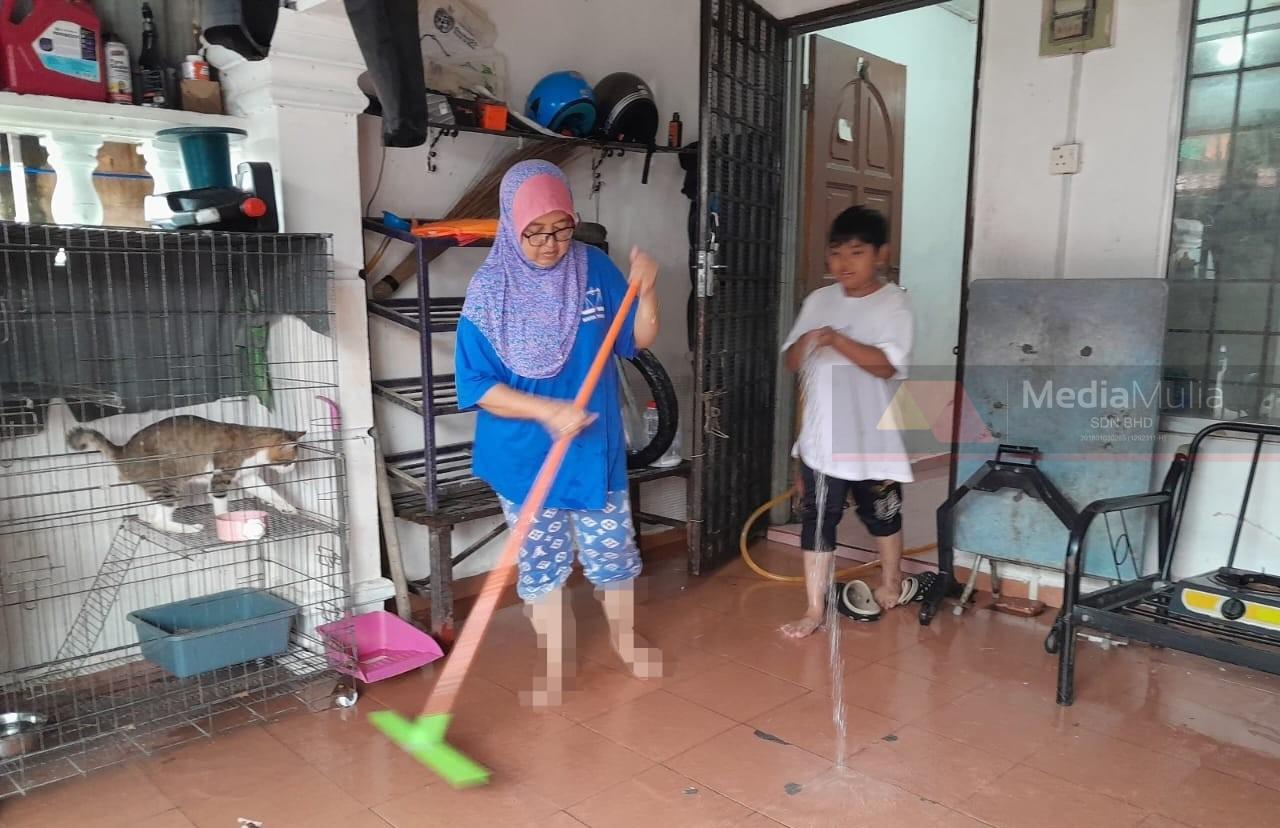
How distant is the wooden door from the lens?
396 cm

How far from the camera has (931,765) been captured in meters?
2.04

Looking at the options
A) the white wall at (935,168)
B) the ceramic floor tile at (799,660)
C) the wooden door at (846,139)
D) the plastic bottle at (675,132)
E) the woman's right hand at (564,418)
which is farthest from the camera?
the white wall at (935,168)

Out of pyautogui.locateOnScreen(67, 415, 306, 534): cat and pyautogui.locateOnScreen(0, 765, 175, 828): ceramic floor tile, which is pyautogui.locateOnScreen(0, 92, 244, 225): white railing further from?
pyautogui.locateOnScreen(0, 765, 175, 828): ceramic floor tile

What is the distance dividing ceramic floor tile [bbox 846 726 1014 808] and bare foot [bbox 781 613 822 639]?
625 mm

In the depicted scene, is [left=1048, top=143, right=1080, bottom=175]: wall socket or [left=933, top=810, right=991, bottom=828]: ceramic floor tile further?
[left=1048, top=143, right=1080, bottom=175]: wall socket

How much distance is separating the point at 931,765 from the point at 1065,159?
6.49 ft

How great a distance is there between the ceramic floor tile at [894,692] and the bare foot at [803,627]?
0.86 feet

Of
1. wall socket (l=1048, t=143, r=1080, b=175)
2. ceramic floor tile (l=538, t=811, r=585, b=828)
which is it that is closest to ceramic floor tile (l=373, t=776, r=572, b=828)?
ceramic floor tile (l=538, t=811, r=585, b=828)

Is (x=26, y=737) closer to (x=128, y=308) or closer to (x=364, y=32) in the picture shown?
(x=128, y=308)

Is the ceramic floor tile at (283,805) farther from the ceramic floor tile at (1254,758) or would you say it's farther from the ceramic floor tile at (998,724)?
the ceramic floor tile at (1254,758)

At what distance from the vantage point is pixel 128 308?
227 cm

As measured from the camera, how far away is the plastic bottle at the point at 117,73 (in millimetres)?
2180

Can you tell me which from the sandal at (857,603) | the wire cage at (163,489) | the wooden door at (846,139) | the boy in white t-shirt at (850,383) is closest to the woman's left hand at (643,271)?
the boy in white t-shirt at (850,383)

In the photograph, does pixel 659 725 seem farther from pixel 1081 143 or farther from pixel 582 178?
pixel 1081 143
